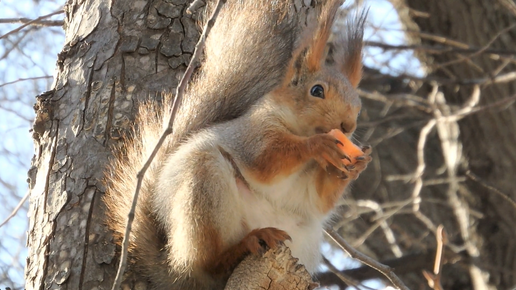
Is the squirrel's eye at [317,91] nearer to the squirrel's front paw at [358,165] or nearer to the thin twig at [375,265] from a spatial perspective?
the squirrel's front paw at [358,165]

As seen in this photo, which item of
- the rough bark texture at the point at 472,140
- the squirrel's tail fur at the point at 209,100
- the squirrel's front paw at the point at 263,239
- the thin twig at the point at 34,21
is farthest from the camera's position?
the rough bark texture at the point at 472,140

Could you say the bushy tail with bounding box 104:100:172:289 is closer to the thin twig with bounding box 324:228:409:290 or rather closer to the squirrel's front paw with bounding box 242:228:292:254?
the squirrel's front paw with bounding box 242:228:292:254

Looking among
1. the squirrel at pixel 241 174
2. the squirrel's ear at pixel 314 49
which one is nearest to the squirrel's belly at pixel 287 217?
the squirrel at pixel 241 174

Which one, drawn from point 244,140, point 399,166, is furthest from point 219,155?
point 399,166

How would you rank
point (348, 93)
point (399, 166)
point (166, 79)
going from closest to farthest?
point (348, 93) → point (166, 79) → point (399, 166)

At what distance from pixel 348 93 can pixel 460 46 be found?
209 centimetres

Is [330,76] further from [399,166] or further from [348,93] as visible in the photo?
Answer: [399,166]

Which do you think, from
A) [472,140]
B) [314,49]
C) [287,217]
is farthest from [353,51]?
[472,140]

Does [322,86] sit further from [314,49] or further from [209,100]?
[209,100]

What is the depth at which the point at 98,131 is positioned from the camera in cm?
223

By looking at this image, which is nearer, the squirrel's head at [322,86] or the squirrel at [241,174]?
the squirrel at [241,174]

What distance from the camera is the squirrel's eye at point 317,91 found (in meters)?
2.19

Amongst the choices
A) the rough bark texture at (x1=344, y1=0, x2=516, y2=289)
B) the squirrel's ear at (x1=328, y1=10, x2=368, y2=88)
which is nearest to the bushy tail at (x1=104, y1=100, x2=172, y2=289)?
the squirrel's ear at (x1=328, y1=10, x2=368, y2=88)

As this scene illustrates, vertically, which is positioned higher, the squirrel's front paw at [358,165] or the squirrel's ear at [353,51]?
the squirrel's ear at [353,51]
